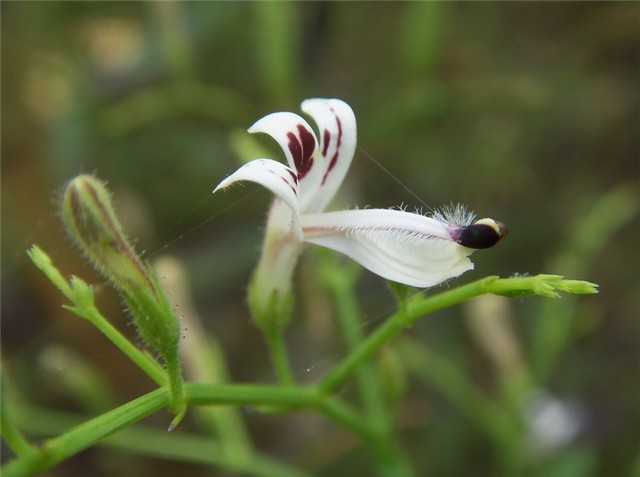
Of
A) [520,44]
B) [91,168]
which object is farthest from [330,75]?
[91,168]

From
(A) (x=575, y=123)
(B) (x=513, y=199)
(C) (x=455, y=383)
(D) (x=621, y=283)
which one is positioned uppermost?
(A) (x=575, y=123)

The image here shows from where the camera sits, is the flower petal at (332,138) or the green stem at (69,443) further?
the flower petal at (332,138)

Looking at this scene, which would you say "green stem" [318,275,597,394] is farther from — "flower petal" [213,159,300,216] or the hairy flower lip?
"flower petal" [213,159,300,216]

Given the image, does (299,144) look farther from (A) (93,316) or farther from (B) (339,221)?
(A) (93,316)

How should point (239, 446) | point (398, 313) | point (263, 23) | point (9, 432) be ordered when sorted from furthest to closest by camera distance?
point (263, 23) < point (239, 446) < point (398, 313) < point (9, 432)

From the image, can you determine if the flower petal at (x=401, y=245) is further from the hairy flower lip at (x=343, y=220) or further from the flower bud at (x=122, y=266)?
the flower bud at (x=122, y=266)

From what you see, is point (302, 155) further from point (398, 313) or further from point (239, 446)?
point (239, 446)

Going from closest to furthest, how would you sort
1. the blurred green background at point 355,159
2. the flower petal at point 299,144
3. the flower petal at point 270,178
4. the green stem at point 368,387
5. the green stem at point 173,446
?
the flower petal at point 270,178, the flower petal at point 299,144, the green stem at point 368,387, the green stem at point 173,446, the blurred green background at point 355,159

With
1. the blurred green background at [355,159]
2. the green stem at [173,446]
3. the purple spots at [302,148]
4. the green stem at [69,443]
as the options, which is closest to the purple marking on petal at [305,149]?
the purple spots at [302,148]
